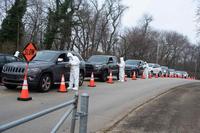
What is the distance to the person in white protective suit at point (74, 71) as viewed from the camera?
1464 centimetres

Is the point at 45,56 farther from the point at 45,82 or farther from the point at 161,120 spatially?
the point at 161,120

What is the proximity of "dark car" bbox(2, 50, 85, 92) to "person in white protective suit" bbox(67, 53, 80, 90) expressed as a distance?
0.37 m

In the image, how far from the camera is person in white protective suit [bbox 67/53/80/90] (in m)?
14.6

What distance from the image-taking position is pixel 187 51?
361ft

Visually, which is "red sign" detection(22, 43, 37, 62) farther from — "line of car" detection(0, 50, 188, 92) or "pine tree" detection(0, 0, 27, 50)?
"pine tree" detection(0, 0, 27, 50)

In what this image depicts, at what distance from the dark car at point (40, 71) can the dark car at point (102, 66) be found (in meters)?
5.77

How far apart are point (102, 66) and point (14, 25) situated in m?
30.5

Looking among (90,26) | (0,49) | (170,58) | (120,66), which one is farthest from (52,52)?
(170,58)

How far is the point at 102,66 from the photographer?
21031mm

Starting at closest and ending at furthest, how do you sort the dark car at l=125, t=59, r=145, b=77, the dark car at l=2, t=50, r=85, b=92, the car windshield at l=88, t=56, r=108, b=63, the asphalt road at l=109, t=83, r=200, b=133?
the asphalt road at l=109, t=83, r=200, b=133
the dark car at l=2, t=50, r=85, b=92
the car windshield at l=88, t=56, r=108, b=63
the dark car at l=125, t=59, r=145, b=77

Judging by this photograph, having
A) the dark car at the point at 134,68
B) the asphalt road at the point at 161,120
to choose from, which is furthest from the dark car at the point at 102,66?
the asphalt road at the point at 161,120

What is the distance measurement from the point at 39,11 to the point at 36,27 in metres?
3.05

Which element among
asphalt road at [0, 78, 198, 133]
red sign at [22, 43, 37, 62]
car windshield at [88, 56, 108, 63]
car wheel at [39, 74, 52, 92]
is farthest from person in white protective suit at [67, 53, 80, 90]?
car windshield at [88, 56, 108, 63]

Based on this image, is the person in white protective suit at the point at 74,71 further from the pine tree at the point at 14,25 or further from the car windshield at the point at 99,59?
the pine tree at the point at 14,25
